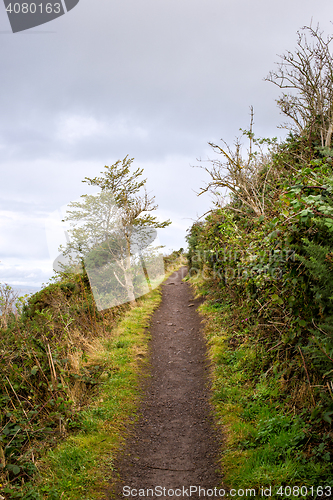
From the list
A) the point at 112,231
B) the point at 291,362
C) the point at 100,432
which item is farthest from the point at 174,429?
the point at 112,231

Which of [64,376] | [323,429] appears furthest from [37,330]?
[323,429]

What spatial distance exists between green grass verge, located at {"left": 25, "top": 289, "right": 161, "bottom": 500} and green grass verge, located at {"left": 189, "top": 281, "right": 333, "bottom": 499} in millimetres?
1652

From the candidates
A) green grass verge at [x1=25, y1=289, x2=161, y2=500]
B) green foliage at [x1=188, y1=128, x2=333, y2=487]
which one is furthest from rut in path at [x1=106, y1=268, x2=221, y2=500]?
green foliage at [x1=188, y1=128, x2=333, y2=487]

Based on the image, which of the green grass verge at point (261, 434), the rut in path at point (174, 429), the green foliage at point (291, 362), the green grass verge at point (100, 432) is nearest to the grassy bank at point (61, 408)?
the green grass verge at point (100, 432)

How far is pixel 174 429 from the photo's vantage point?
16.3 feet

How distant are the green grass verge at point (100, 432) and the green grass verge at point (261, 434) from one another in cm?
165

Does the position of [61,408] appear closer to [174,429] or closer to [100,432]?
[100,432]

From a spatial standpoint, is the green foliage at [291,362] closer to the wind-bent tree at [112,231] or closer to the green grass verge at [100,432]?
the green grass verge at [100,432]

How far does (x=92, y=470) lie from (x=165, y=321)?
7273 mm

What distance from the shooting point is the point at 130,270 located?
13.8 m

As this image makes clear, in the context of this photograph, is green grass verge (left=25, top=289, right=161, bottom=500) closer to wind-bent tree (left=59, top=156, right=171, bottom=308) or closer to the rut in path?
the rut in path

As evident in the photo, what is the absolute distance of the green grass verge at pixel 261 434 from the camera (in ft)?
10.0

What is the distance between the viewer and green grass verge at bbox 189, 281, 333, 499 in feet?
10.0

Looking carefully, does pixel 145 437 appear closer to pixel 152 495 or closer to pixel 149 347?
pixel 152 495
